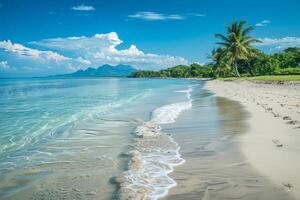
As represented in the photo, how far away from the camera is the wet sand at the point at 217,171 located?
508cm

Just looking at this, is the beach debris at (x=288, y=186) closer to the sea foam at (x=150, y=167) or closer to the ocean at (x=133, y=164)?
the ocean at (x=133, y=164)

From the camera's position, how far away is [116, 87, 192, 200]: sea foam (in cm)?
546

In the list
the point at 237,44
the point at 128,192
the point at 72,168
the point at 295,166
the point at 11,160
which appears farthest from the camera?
the point at 237,44

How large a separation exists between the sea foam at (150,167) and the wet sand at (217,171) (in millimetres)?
224

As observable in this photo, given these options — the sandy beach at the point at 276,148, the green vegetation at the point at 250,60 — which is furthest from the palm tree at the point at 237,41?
the sandy beach at the point at 276,148

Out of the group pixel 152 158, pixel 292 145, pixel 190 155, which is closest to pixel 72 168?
pixel 152 158

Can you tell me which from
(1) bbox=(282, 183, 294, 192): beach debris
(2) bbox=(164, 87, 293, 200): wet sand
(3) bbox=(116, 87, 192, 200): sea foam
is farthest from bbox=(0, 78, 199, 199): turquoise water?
(1) bbox=(282, 183, 294, 192): beach debris

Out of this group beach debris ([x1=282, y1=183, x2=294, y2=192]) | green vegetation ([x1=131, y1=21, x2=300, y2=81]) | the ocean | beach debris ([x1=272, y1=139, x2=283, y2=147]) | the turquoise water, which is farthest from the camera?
green vegetation ([x1=131, y1=21, x2=300, y2=81])

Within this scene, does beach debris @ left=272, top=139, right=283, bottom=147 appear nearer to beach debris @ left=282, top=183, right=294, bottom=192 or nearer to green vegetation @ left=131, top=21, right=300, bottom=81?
beach debris @ left=282, top=183, right=294, bottom=192

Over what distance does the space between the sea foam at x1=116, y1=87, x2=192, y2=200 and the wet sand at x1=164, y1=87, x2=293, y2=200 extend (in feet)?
0.73

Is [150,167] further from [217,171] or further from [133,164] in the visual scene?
[217,171]

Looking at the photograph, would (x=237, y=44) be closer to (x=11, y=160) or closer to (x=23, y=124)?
(x=23, y=124)

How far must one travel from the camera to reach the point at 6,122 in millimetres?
15859

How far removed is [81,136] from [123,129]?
182cm
